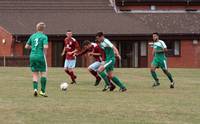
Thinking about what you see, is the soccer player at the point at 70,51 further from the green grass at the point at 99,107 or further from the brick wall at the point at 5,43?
the brick wall at the point at 5,43

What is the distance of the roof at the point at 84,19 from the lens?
175ft

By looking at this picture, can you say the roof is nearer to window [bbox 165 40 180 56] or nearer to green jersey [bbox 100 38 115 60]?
window [bbox 165 40 180 56]

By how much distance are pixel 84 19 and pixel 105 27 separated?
2.45 meters

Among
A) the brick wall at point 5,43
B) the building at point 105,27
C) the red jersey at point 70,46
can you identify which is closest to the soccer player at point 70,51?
the red jersey at point 70,46

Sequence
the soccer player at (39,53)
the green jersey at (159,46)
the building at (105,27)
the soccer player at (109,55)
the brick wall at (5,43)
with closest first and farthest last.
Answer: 1. the soccer player at (39,53)
2. the soccer player at (109,55)
3. the green jersey at (159,46)
4. the brick wall at (5,43)
5. the building at (105,27)

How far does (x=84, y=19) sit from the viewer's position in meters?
55.2

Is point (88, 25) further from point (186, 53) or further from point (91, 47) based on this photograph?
point (91, 47)

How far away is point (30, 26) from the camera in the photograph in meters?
53.2

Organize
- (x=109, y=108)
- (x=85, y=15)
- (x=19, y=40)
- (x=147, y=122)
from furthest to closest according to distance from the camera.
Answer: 1. (x=85, y=15)
2. (x=19, y=40)
3. (x=109, y=108)
4. (x=147, y=122)

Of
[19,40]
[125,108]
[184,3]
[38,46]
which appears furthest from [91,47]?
[184,3]

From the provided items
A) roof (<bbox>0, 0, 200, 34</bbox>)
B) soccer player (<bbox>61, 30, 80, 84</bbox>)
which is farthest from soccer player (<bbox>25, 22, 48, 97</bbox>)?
roof (<bbox>0, 0, 200, 34</bbox>)

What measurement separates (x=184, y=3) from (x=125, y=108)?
4663cm

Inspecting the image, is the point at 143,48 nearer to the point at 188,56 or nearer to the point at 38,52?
the point at 188,56

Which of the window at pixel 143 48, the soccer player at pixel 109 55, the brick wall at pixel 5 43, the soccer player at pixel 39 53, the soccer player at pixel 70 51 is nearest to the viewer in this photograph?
the soccer player at pixel 39 53
